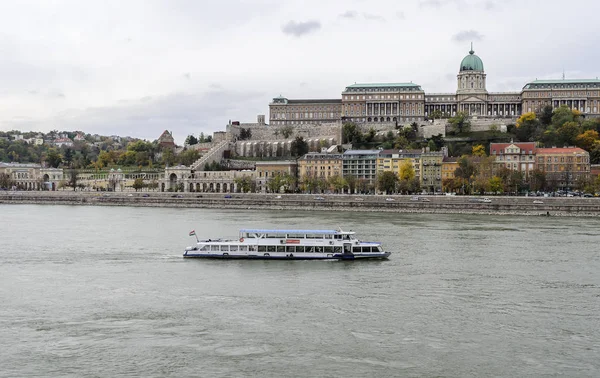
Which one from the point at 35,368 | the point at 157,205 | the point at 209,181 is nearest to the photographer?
the point at 35,368

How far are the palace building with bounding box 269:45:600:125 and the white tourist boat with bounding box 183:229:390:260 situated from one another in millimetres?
69735

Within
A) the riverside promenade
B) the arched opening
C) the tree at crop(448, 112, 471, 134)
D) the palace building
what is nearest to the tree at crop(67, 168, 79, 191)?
the arched opening

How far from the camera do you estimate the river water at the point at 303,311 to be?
15758 millimetres

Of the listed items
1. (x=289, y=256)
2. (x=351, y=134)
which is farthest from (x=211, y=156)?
(x=289, y=256)

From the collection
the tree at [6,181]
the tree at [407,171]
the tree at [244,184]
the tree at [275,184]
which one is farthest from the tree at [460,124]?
the tree at [6,181]

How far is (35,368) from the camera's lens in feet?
50.6

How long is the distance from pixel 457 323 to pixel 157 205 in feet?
157

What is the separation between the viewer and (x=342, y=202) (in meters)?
57.8

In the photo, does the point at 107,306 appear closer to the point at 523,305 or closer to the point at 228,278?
the point at 228,278

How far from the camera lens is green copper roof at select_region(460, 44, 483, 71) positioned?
102812 millimetres

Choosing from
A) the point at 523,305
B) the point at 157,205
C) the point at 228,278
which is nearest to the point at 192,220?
the point at 157,205

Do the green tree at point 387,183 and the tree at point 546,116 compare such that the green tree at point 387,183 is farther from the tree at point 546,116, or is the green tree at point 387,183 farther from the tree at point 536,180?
the tree at point 546,116

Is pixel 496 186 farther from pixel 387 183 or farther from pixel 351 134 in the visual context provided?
pixel 351 134

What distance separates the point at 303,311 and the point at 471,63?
3504 inches
